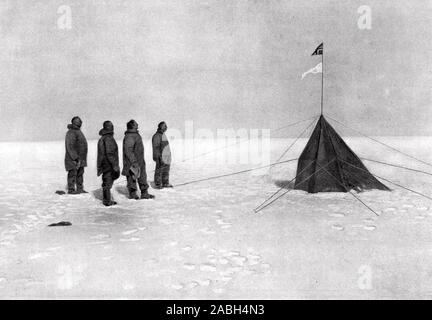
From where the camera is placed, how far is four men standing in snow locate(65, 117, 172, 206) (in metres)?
8.62

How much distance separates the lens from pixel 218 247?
19.3ft

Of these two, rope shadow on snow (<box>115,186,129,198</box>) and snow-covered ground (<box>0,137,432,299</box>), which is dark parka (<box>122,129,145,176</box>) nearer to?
snow-covered ground (<box>0,137,432,299</box>)

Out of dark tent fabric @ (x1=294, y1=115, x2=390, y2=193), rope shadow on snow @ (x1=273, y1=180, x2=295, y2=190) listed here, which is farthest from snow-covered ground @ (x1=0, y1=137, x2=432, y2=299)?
rope shadow on snow @ (x1=273, y1=180, x2=295, y2=190)

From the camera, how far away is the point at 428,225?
7027 mm

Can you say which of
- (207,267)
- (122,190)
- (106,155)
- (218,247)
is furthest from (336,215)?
(122,190)

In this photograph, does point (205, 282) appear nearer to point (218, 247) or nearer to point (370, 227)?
point (218, 247)

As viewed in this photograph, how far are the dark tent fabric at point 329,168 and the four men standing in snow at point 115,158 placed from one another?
371cm

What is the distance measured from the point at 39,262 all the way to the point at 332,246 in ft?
13.4

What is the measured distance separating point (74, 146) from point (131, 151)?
5.84ft

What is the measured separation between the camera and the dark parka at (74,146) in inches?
391

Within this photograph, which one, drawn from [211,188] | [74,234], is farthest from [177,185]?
[74,234]
